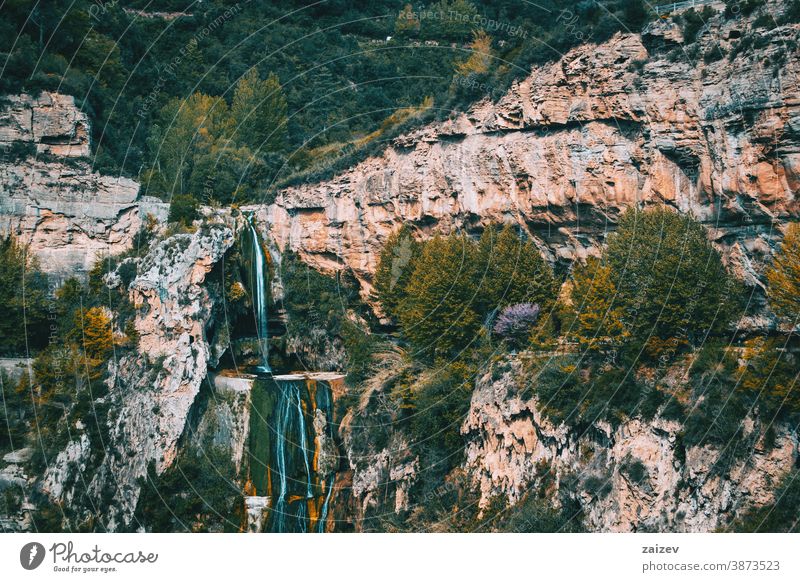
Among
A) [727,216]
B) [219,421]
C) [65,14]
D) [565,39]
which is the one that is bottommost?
[219,421]

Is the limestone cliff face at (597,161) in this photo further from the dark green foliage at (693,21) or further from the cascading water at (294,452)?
the cascading water at (294,452)

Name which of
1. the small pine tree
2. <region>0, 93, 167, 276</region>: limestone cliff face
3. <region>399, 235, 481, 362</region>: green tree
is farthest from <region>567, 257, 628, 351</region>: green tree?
<region>0, 93, 167, 276</region>: limestone cliff face

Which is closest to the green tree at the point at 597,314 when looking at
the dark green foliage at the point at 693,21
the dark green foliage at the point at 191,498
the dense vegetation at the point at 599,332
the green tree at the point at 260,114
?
the dense vegetation at the point at 599,332

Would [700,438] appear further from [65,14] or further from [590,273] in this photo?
[65,14]

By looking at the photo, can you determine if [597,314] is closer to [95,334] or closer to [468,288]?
[468,288]

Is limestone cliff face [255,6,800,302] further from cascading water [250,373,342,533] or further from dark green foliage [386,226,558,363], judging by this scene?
cascading water [250,373,342,533]

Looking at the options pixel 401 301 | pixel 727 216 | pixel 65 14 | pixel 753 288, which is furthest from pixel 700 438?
pixel 65 14
